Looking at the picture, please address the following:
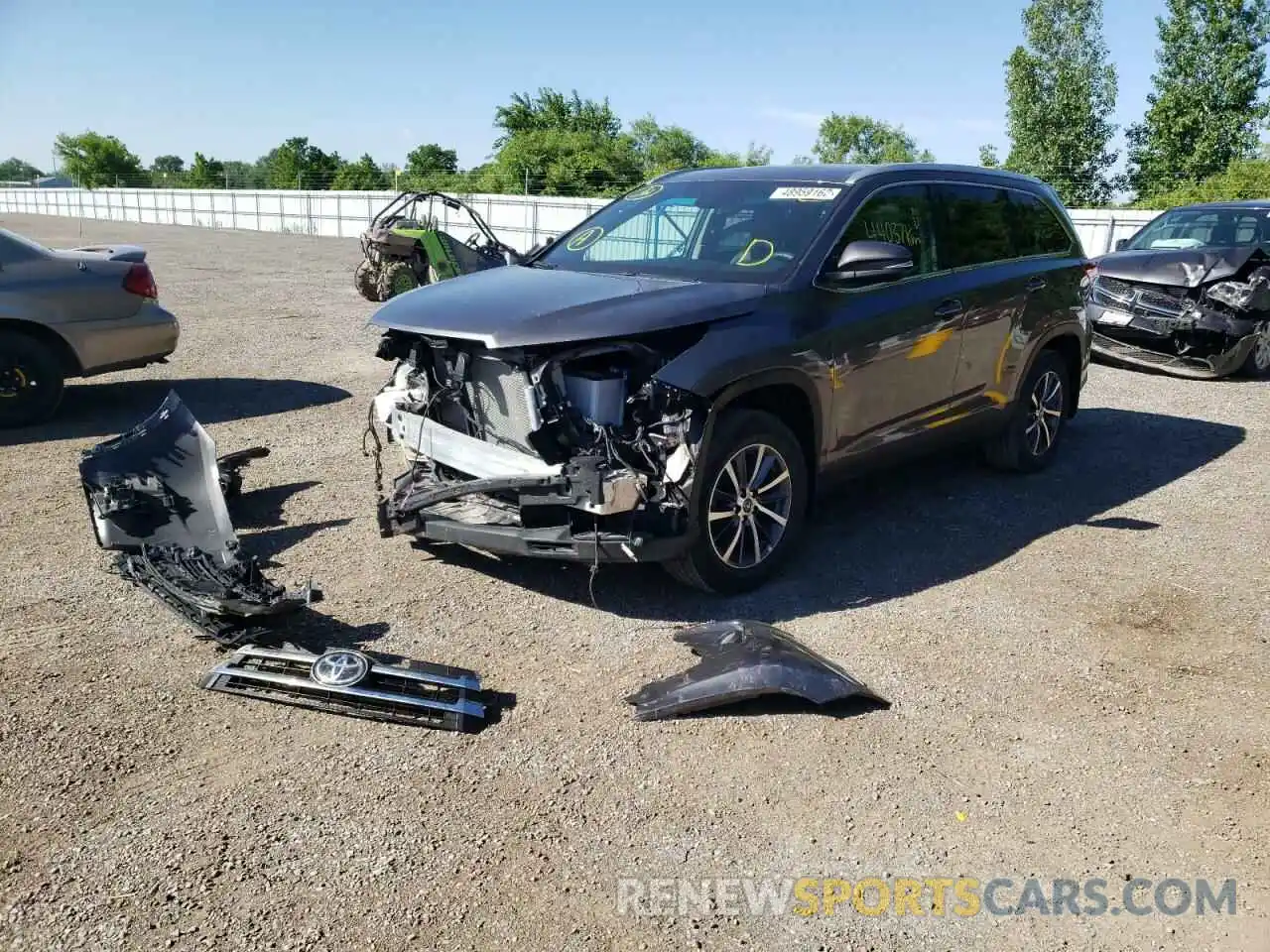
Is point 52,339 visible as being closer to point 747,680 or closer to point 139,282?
point 139,282

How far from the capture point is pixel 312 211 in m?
37.1

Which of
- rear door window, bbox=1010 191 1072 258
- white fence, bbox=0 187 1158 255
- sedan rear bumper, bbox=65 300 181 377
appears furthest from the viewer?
white fence, bbox=0 187 1158 255

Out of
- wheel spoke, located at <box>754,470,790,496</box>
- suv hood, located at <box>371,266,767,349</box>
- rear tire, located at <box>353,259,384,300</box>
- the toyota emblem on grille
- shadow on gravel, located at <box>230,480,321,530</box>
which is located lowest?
the toyota emblem on grille

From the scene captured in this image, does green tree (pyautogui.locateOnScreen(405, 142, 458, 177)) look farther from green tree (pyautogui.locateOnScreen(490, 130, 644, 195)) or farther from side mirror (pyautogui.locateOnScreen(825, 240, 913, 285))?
side mirror (pyautogui.locateOnScreen(825, 240, 913, 285))

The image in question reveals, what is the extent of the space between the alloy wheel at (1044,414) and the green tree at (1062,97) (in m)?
37.7

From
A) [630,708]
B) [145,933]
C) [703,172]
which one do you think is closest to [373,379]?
[703,172]

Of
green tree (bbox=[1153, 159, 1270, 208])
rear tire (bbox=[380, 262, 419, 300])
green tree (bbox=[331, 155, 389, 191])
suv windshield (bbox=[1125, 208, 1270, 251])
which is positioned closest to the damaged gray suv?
suv windshield (bbox=[1125, 208, 1270, 251])

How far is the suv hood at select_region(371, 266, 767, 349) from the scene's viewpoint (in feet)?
14.1

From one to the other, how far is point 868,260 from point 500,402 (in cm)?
186

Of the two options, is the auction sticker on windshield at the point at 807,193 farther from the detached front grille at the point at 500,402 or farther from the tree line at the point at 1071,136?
the tree line at the point at 1071,136

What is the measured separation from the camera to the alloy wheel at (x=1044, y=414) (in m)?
6.91

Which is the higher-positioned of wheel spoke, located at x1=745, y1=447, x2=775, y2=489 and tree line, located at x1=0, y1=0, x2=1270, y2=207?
tree line, located at x1=0, y1=0, x2=1270, y2=207

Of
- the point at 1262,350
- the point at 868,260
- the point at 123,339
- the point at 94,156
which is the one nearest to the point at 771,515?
the point at 868,260

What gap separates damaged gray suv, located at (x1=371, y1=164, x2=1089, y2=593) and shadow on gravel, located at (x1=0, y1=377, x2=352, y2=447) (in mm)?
3571
